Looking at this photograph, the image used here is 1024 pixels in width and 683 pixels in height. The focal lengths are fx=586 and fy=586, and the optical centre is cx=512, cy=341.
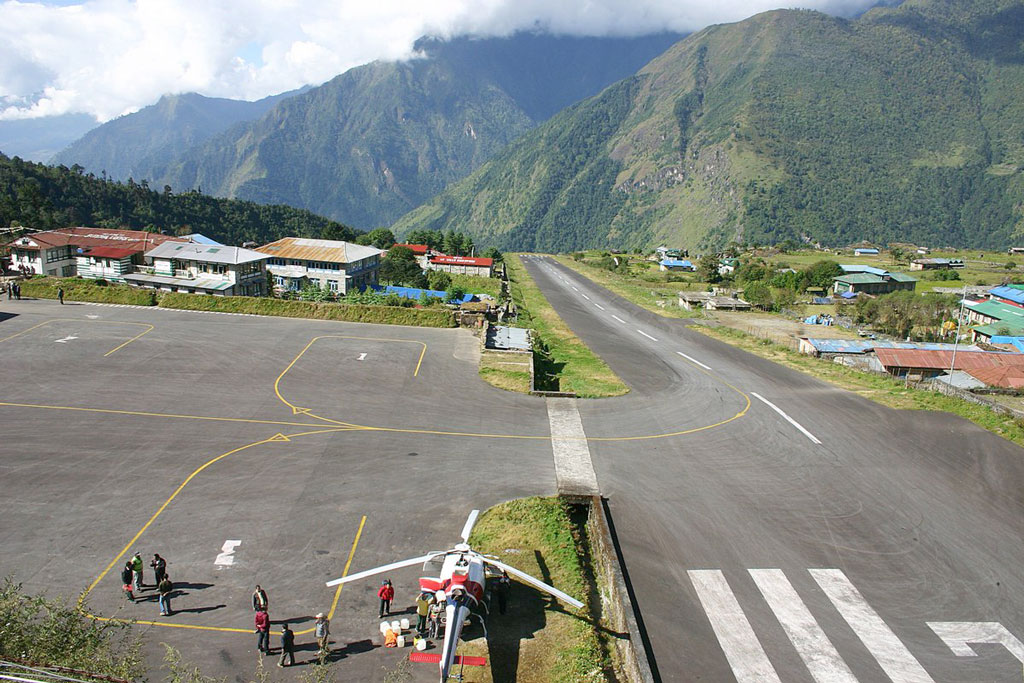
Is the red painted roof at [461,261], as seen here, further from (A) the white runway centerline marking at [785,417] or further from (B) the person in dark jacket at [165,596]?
(B) the person in dark jacket at [165,596]

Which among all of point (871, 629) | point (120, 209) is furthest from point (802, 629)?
point (120, 209)

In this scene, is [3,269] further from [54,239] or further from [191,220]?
[191,220]

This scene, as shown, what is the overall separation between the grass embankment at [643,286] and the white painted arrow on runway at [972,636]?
205ft

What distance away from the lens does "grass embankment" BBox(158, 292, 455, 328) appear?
172 ft

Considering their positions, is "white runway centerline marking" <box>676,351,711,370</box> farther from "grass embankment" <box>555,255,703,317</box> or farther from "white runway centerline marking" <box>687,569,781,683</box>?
"white runway centerline marking" <box>687,569,781,683</box>

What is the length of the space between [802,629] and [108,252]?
243 ft

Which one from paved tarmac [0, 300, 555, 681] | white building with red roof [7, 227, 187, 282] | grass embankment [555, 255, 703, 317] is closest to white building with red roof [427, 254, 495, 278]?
grass embankment [555, 255, 703, 317]

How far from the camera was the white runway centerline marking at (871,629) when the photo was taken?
58.8ft

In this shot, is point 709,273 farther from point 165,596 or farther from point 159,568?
point 165,596

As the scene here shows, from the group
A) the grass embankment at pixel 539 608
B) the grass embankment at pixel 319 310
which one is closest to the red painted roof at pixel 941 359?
the grass embankment at pixel 319 310

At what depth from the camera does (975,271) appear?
445ft

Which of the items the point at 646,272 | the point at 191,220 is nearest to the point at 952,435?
the point at 646,272

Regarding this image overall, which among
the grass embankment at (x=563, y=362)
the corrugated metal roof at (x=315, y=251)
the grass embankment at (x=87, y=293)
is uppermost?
the corrugated metal roof at (x=315, y=251)

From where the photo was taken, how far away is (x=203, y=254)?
219 ft
